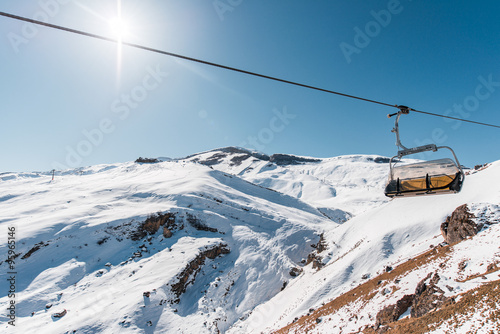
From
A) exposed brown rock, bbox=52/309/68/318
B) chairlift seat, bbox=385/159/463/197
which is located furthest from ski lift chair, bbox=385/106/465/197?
exposed brown rock, bbox=52/309/68/318

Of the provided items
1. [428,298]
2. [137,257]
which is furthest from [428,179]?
[137,257]

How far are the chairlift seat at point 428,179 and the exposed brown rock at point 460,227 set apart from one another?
12.4 metres

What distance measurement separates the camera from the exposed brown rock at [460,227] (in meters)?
15.5

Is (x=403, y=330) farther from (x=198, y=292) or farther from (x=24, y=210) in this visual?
(x=24, y=210)

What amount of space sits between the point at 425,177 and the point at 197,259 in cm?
2202

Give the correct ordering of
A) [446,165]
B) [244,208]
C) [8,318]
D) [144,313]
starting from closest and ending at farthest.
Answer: [446,165] → [8,318] → [144,313] → [244,208]

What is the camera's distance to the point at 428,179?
7.30 m

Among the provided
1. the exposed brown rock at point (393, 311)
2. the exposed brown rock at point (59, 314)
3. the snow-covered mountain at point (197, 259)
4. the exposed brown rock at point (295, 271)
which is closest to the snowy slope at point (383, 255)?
the snow-covered mountain at point (197, 259)

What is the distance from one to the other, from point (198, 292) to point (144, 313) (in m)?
5.38

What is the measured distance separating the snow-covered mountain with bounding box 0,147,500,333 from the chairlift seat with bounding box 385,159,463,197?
21.3ft

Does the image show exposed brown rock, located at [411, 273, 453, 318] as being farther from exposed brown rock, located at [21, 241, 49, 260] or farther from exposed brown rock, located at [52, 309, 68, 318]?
exposed brown rock, located at [21, 241, 49, 260]

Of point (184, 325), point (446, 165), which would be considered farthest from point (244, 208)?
point (446, 165)

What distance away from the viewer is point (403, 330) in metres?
9.55

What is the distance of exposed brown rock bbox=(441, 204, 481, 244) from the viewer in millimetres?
15477
